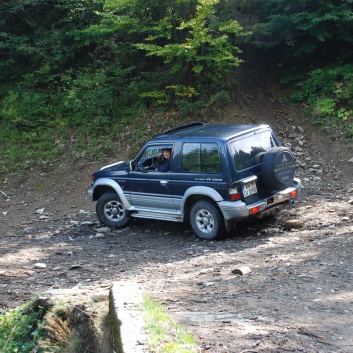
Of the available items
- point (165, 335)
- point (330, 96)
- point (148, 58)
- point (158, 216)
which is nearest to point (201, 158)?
point (158, 216)

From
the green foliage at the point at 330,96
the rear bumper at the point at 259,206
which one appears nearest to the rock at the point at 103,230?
the rear bumper at the point at 259,206

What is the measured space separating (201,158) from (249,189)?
1.03 m

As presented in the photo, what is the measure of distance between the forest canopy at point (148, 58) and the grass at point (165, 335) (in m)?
10.9

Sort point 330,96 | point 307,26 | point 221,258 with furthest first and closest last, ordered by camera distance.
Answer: point 330,96 < point 307,26 < point 221,258

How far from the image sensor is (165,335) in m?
4.85

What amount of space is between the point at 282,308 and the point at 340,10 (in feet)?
38.5

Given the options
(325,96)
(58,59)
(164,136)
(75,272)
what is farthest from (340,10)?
(75,272)

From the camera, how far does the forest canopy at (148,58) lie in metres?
15.9

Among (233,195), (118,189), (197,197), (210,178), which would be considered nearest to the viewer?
(233,195)

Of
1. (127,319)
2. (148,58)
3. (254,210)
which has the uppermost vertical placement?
(148,58)

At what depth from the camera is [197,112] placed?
1647cm

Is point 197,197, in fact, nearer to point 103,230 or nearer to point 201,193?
point 201,193

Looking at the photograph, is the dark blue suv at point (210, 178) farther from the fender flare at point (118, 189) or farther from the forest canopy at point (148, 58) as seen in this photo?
the forest canopy at point (148, 58)

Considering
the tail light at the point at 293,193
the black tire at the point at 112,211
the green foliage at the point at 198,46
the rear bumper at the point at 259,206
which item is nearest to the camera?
the rear bumper at the point at 259,206
